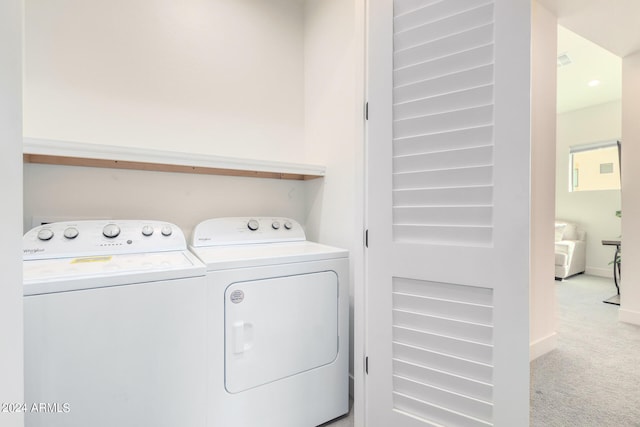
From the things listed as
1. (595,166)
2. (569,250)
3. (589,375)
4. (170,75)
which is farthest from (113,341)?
(595,166)

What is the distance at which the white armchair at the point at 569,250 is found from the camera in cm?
457

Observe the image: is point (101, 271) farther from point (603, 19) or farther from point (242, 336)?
point (603, 19)

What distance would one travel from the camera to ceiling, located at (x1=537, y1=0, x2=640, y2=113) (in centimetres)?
212

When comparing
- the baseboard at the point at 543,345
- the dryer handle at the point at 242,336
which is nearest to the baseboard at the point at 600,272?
the baseboard at the point at 543,345

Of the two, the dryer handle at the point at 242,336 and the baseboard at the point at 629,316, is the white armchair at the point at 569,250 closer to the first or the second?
the baseboard at the point at 629,316

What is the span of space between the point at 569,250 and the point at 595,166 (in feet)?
5.69

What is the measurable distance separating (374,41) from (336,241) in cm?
114

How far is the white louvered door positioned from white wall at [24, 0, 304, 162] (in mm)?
1079

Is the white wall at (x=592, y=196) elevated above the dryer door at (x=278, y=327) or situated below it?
above

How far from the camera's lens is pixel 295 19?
229 centimetres

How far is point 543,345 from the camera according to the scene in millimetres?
2268

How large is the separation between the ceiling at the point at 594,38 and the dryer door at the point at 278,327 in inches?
103

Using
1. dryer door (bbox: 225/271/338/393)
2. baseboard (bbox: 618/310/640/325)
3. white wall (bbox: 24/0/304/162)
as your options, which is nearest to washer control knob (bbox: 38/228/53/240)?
white wall (bbox: 24/0/304/162)

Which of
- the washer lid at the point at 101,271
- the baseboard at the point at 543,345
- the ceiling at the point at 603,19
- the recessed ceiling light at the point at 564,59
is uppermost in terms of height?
the recessed ceiling light at the point at 564,59
